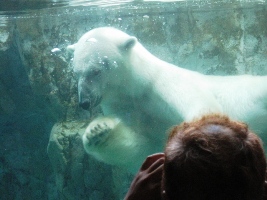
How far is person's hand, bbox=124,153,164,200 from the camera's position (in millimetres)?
1108

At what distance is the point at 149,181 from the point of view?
1129mm

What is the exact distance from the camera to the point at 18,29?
7480 millimetres

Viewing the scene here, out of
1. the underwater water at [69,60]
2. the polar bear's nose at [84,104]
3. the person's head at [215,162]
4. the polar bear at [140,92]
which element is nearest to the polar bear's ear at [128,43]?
the polar bear at [140,92]

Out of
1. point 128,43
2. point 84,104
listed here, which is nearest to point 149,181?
point 84,104

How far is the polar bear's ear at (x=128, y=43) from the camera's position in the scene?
15.5 ft

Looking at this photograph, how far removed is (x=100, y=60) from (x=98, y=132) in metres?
1.00

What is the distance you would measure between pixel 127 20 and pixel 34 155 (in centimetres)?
303

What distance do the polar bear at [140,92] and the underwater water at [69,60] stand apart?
135 cm

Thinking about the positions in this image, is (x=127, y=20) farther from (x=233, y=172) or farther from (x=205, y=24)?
(x=233, y=172)

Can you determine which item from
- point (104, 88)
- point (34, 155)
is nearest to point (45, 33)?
point (34, 155)

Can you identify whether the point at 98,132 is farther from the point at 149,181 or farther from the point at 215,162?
the point at 215,162

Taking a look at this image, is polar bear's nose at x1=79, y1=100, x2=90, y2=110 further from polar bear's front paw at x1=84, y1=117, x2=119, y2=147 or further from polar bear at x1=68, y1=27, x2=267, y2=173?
polar bear's front paw at x1=84, y1=117, x2=119, y2=147

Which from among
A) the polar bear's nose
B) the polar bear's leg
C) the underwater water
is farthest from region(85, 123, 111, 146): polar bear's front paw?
the underwater water

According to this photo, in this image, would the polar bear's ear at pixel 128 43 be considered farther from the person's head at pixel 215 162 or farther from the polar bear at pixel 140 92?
the person's head at pixel 215 162
